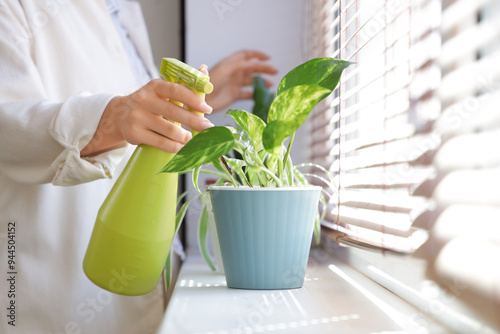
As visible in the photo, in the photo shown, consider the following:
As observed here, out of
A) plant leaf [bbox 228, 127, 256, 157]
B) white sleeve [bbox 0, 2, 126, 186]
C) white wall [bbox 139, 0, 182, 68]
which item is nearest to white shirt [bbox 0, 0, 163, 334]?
white sleeve [bbox 0, 2, 126, 186]

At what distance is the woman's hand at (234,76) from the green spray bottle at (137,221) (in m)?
0.57

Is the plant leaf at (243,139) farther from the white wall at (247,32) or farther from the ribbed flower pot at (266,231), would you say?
the white wall at (247,32)

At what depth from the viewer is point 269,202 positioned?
64 cm

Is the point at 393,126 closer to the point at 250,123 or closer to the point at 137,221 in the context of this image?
the point at 250,123

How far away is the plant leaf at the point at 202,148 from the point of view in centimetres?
52

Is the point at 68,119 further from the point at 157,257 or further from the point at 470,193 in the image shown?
the point at 470,193

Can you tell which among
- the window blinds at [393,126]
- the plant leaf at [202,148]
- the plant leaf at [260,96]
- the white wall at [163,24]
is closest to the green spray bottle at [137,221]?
the plant leaf at [202,148]

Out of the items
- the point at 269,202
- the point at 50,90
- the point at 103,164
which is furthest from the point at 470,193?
the point at 50,90

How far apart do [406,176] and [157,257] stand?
0.32 meters

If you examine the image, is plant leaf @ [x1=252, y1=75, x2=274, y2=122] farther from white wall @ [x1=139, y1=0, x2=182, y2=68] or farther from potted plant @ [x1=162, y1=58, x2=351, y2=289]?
potted plant @ [x1=162, y1=58, x2=351, y2=289]

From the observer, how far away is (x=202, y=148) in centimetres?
52


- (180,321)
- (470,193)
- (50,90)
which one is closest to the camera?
(470,193)

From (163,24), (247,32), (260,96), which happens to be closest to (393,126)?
(260,96)

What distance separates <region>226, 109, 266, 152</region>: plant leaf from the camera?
62 cm
